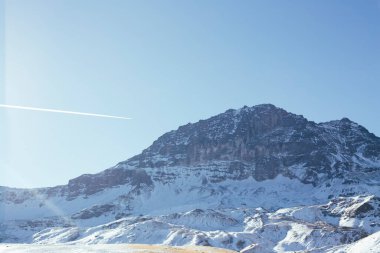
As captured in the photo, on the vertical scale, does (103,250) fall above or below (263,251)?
above

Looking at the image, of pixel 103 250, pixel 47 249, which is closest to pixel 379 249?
pixel 103 250

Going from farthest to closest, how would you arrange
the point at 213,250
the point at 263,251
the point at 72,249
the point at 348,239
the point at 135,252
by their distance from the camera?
the point at 348,239, the point at 263,251, the point at 213,250, the point at 72,249, the point at 135,252

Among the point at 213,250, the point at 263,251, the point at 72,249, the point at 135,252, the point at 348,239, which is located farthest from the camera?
the point at 348,239

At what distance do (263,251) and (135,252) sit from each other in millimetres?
154269

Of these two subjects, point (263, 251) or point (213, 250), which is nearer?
point (213, 250)

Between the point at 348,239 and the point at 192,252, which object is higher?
the point at 192,252

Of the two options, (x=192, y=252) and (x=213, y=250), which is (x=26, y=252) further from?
(x=213, y=250)

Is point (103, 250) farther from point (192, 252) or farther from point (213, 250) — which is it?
point (213, 250)

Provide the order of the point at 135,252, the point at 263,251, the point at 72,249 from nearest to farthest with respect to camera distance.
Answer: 1. the point at 135,252
2. the point at 72,249
3. the point at 263,251

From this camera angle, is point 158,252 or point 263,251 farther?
point 263,251

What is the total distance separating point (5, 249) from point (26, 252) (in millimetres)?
3631

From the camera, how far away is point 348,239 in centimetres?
19625

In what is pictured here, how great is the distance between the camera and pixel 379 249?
39.5 meters

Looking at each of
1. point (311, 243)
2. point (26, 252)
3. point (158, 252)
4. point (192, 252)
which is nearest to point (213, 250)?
point (192, 252)
